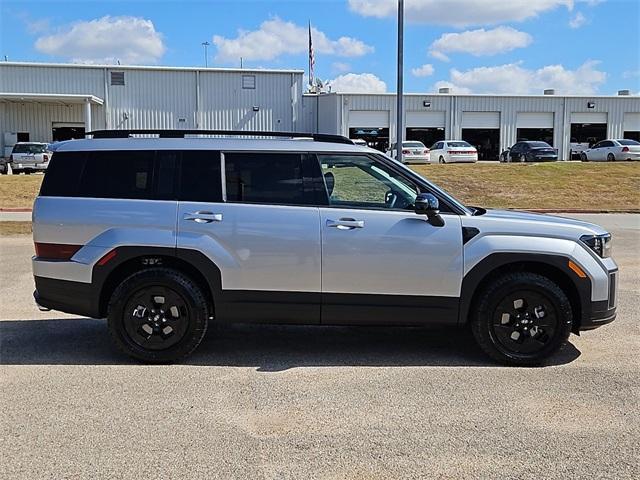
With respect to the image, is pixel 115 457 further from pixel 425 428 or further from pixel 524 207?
pixel 524 207

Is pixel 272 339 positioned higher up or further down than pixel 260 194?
further down

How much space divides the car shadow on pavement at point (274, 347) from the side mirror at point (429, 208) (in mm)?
1217

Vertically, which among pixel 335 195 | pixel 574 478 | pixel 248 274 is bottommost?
pixel 574 478

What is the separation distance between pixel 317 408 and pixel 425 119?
4849 cm

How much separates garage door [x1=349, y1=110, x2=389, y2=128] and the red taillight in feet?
146

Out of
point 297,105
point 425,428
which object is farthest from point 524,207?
point 297,105

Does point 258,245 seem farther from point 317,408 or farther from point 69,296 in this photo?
point 69,296

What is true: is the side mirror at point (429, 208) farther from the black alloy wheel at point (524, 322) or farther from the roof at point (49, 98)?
the roof at point (49, 98)

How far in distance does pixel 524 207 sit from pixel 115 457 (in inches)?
742

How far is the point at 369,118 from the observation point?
49.7m

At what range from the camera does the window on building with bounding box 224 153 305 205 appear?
17.9ft

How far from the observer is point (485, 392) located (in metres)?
4.85

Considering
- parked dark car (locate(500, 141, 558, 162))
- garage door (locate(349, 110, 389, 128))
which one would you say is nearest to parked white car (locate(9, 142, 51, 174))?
garage door (locate(349, 110, 389, 128))

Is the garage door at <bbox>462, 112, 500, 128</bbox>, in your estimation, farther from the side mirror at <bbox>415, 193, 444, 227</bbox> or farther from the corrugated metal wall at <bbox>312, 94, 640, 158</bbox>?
the side mirror at <bbox>415, 193, 444, 227</bbox>
